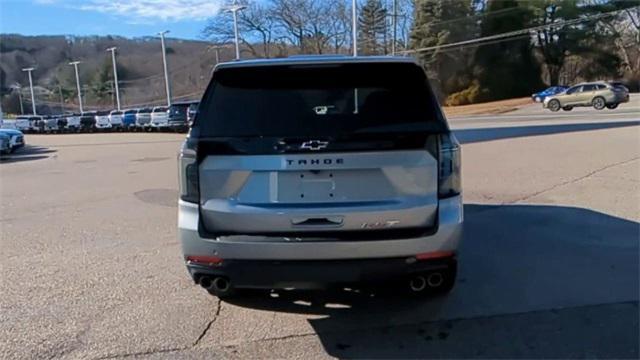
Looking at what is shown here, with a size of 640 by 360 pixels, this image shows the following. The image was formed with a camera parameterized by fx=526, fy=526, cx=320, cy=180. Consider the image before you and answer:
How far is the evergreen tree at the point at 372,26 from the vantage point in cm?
6269

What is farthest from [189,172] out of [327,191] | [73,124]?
[73,124]

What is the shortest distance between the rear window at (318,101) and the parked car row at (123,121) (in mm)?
24153

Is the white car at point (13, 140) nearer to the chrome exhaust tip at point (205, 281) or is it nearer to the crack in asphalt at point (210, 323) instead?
the crack in asphalt at point (210, 323)

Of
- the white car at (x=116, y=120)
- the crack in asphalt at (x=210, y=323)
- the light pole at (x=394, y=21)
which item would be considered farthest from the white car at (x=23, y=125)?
the crack in asphalt at (x=210, y=323)

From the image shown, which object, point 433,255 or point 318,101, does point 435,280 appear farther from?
point 318,101

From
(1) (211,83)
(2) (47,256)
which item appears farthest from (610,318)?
(2) (47,256)

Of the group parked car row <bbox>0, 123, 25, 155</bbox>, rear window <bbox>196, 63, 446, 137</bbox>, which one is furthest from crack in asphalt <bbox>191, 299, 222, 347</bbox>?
parked car row <bbox>0, 123, 25, 155</bbox>

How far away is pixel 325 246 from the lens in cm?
318

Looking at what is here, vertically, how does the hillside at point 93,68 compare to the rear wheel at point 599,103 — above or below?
above

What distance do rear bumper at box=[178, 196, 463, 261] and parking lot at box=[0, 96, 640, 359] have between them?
691mm

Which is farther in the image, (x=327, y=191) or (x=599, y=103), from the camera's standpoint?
(x=599, y=103)

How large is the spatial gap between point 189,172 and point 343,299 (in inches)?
67.8

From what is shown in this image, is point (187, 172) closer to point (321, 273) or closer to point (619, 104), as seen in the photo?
point (321, 273)

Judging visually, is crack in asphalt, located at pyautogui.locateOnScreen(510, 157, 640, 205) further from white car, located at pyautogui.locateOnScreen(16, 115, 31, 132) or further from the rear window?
white car, located at pyautogui.locateOnScreen(16, 115, 31, 132)
